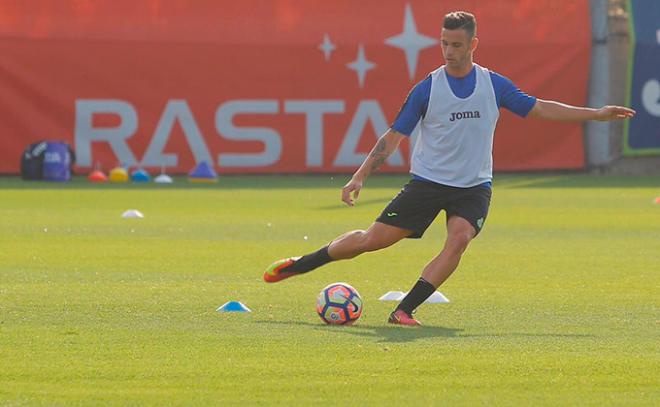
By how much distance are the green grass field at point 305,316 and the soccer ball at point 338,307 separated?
196 millimetres

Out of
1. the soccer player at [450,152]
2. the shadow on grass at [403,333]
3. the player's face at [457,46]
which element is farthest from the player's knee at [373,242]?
the player's face at [457,46]

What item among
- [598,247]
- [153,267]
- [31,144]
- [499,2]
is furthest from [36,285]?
[499,2]

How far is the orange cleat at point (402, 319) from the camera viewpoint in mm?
10023

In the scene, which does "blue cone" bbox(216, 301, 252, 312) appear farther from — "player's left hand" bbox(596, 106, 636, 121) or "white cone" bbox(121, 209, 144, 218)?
"white cone" bbox(121, 209, 144, 218)

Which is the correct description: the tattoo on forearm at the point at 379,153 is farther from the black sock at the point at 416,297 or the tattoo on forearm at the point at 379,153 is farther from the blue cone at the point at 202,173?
the blue cone at the point at 202,173

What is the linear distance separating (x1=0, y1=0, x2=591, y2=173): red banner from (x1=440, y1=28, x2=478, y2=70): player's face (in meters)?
20.2

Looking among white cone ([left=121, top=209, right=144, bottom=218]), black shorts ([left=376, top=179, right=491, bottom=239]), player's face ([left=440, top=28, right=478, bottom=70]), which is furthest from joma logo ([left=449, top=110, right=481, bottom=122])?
white cone ([left=121, top=209, right=144, bottom=218])

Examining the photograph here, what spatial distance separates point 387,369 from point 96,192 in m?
18.2

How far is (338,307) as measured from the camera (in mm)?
9969

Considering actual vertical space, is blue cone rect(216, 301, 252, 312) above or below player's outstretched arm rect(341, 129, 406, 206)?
below

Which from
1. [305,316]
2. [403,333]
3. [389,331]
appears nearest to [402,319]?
[389,331]

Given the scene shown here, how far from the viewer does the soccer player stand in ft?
33.3

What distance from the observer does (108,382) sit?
7.55 m

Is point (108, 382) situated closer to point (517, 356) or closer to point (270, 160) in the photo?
point (517, 356)
